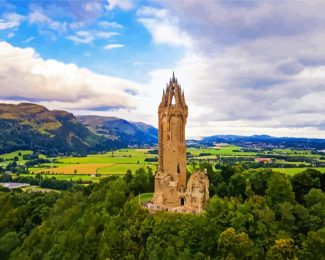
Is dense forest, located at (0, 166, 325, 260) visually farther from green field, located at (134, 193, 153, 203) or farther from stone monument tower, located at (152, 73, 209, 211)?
stone monument tower, located at (152, 73, 209, 211)

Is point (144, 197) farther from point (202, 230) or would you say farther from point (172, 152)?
point (202, 230)

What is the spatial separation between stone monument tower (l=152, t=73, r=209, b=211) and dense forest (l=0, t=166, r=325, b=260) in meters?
6.76

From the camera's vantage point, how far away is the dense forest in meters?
50.0

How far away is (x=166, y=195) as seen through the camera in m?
69.0

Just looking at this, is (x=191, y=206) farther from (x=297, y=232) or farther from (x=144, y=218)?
(x=297, y=232)

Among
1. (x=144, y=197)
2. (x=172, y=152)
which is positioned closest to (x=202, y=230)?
(x=172, y=152)

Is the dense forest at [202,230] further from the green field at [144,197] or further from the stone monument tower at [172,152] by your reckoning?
the stone monument tower at [172,152]

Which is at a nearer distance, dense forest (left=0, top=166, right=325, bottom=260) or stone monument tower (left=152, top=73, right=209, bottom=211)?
dense forest (left=0, top=166, right=325, bottom=260)

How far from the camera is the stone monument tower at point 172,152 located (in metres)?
68.9

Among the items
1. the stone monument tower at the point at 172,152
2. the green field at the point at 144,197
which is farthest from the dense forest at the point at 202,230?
the stone monument tower at the point at 172,152

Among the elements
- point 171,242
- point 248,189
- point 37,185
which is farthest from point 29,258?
Answer: point 37,185

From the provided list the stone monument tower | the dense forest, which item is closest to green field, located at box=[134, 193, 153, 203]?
the dense forest

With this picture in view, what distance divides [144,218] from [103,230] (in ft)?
19.9

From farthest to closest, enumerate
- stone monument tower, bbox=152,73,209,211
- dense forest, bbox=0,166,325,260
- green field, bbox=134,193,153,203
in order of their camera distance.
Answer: green field, bbox=134,193,153,203 < stone monument tower, bbox=152,73,209,211 < dense forest, bbox=0,166,325,260
